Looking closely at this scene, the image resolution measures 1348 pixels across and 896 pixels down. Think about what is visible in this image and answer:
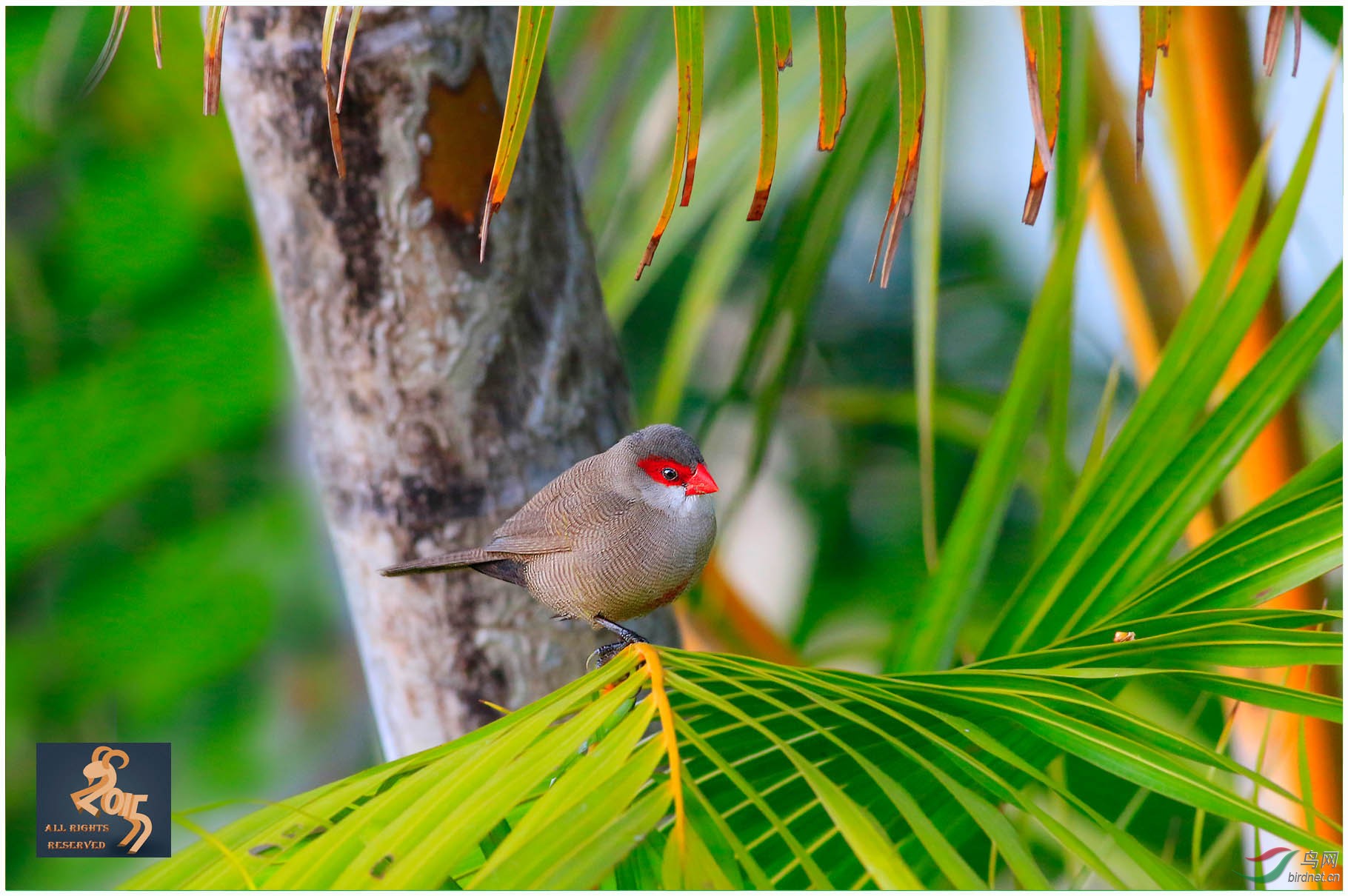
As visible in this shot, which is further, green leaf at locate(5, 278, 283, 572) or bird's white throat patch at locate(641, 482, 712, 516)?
green leaf at locate(5, 278, 283, 572)

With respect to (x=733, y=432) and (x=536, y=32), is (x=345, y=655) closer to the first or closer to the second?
(x=733, y=432)

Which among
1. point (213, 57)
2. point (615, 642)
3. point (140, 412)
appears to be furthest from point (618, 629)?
point (140, 412)

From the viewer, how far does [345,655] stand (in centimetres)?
231

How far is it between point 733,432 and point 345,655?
3.74ft

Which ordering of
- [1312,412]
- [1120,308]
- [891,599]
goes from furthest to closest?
[891,599]
[1312,412]
[1120,308]

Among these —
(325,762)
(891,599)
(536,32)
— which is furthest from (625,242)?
(325,762)

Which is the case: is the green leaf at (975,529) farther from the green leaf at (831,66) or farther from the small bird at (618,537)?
the green leaf at (831,66)

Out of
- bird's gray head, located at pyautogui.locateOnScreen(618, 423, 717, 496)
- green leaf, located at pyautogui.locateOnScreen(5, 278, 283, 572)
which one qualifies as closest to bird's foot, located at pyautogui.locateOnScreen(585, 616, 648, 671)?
bird's gray head, located at pyautogui.locateOnScreen(618, 423, 717, 496)

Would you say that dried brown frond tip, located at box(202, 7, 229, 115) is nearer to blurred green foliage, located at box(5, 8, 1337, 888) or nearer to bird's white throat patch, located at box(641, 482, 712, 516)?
bird's white throat patch, located at box(641, 482, 712, 516)

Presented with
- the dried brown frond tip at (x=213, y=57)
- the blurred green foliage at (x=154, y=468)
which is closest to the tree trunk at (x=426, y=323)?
the dried brown frond tip at (x=213, y=57)

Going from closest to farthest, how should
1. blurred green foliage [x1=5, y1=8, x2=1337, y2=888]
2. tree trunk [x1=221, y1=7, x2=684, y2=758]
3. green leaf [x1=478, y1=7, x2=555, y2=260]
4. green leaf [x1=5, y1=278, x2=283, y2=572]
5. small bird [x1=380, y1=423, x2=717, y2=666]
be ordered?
green leaf [x1=478, y1=7, x2=555, y2=260], small bird [x1=380, y1=423, x2=717, y2=666], tree trunk [x1=221, y1=7, x2=684, y2=758], blurred green foliage [x1=5, y1=8, x2=1337, y2=888], green leaf [x1=5, y1=278, x2=283, y2=572]

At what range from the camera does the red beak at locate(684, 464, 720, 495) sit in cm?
64

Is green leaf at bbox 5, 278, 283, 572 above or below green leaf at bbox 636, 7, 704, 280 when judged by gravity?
below

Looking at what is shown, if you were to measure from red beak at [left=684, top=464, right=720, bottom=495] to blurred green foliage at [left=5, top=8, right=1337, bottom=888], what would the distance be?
15.4 inches
